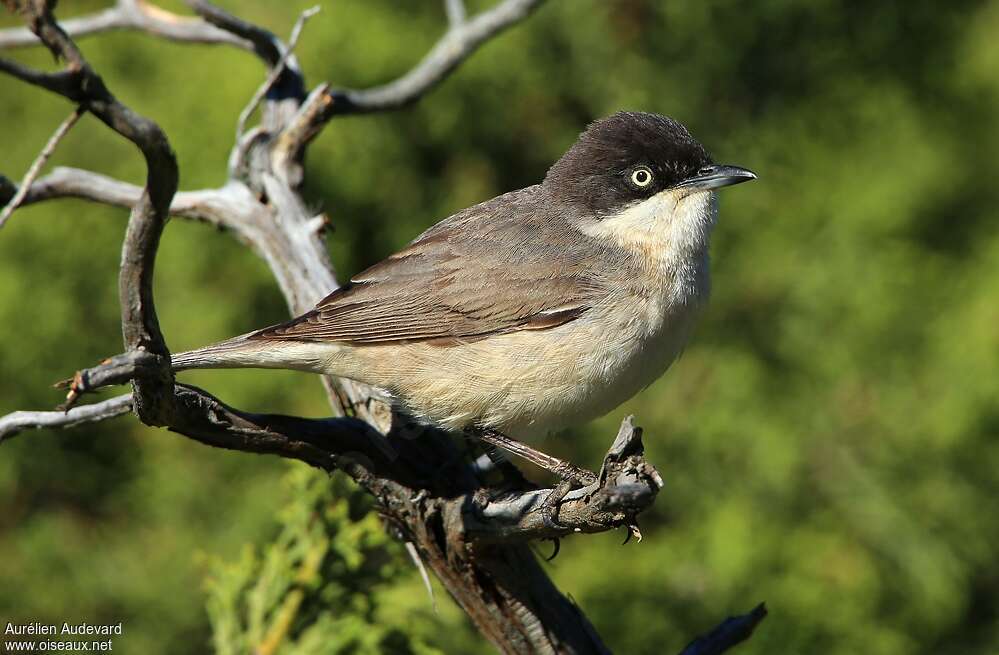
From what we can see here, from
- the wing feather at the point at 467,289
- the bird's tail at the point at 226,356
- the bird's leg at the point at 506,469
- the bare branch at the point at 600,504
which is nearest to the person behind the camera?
the bare branch at the point at 600,504

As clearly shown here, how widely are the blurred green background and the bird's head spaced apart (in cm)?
126

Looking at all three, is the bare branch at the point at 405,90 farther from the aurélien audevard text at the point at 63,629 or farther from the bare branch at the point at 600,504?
the aurélien audevard text at the point at 63,629

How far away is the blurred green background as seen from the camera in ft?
14.4

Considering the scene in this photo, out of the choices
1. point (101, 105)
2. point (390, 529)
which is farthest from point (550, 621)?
point (101, 105)

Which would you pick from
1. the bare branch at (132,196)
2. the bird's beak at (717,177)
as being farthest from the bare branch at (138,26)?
the bird's beak at (717,177)

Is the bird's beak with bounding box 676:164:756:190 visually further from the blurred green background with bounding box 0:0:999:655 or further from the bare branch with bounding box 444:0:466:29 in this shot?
the blurred green background with bounding box 0:0:999:655

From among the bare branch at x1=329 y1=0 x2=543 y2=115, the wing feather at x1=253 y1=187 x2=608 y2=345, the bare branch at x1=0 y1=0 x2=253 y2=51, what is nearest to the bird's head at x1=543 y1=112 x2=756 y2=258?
the wing feather at x1=253 y1=187 x2=608 y2=345

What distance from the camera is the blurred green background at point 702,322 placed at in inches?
173

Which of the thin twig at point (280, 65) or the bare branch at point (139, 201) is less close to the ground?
the thin twig at point (280, 65)

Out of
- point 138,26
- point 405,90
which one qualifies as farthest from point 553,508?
point 138,26

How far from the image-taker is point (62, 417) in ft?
8.59

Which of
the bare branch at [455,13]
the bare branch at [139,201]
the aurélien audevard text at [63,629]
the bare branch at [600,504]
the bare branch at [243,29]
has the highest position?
the bare branch at [243,29]

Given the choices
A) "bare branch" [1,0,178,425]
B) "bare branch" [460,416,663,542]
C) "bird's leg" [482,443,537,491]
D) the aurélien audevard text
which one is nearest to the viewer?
"bare branch" [1,0,178,425]

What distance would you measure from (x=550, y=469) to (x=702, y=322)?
75.1 inches
